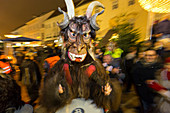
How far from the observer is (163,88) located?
1963 mm

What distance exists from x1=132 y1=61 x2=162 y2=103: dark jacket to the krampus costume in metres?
1.01

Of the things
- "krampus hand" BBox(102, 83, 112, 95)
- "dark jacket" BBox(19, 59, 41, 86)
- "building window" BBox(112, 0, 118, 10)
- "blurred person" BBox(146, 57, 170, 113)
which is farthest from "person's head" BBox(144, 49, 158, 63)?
"building window" BBox(112, 0, 118, 10)

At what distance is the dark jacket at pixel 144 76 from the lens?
7.74 ft

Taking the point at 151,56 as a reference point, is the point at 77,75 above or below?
below

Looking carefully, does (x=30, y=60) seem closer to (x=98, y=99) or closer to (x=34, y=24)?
(x=98, y=99)

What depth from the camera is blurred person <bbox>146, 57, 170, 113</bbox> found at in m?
1.82

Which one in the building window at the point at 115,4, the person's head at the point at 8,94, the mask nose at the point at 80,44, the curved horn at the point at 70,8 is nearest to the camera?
the mask nose at the point at 80,44

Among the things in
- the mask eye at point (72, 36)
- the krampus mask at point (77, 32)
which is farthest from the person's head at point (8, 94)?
the mask eye at point (72, 36)

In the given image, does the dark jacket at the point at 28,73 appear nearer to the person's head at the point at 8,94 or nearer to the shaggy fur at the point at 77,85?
the person's head at the point at 8,94

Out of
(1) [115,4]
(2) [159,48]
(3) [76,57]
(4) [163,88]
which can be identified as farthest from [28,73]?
(1) [115,4]

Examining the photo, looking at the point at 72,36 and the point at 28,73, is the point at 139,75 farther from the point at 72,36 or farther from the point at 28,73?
the point at 28,73

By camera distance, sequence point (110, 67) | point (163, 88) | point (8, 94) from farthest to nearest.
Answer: point (110, 67) < point (8, 94) < point (163, 88)

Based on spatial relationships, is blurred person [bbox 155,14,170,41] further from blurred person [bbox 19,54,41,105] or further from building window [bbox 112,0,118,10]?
building window [bbox 112,0,118,10]

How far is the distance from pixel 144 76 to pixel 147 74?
0.08 meters
